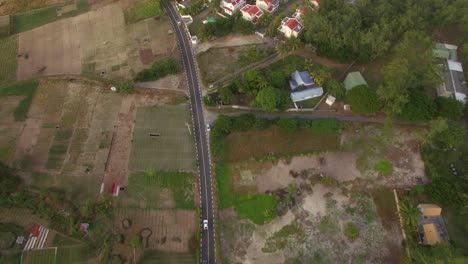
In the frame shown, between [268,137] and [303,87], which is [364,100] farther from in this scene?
[268,137]

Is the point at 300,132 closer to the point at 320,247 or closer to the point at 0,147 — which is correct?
the point at 320,247

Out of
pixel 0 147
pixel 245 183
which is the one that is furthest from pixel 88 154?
pixel 245 183

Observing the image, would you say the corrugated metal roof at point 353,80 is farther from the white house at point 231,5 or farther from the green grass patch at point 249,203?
the white house at point 231,5

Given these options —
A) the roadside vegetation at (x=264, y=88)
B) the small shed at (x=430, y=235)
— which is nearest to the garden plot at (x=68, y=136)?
the roadside vegetation at (x=264, y=88)

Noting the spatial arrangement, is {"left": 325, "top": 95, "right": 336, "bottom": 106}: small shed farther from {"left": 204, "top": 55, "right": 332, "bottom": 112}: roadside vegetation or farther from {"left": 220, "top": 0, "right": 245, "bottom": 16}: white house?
{"left": 220, "top": 0, "right": 245, "bottom": 16}: white house

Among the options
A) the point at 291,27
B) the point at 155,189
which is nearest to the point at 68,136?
the point at 155,189

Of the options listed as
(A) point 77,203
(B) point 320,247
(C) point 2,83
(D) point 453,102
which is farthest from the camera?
(C) point 2,83
